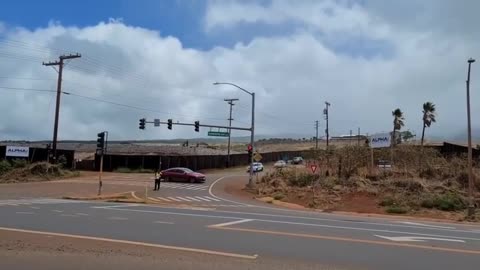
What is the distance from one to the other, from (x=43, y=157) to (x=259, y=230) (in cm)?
5995

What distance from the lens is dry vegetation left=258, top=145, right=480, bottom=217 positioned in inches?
1497

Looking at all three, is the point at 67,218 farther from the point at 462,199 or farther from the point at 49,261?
the point at 462,199

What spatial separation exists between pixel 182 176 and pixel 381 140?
23240 mm

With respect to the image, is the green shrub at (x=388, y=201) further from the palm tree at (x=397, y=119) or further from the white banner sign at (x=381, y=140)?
the palm tree at (x=397, y=119)

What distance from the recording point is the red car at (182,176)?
6272 cm

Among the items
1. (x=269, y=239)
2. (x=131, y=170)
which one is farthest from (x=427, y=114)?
(x=269, y=239)

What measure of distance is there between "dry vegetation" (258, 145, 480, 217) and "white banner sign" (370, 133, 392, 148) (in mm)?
899

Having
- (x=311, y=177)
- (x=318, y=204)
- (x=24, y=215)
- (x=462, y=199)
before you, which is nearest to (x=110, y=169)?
(x=311, y=177)

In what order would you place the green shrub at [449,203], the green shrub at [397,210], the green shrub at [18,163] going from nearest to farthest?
the green shrub at [397,210]
the green shrub at [449,203]
the green shrub at [18,163]

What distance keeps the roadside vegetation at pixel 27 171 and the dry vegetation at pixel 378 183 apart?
2560 centimetres

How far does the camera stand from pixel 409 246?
44.4 feet

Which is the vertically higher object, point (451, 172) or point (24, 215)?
point (451, 172)

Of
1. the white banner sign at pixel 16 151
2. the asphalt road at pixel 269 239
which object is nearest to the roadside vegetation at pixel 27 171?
the white banner sign at pixel 16 151

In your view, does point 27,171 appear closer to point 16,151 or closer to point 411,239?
point 16,151
